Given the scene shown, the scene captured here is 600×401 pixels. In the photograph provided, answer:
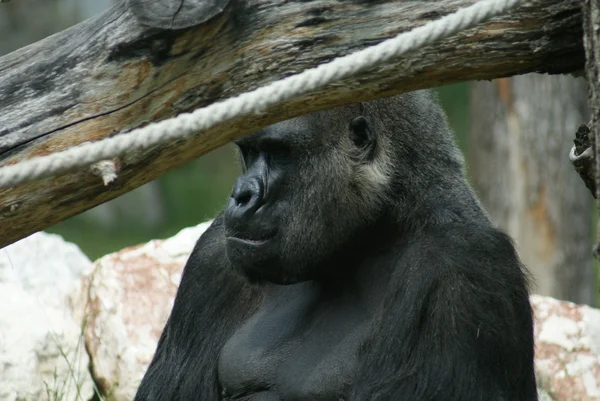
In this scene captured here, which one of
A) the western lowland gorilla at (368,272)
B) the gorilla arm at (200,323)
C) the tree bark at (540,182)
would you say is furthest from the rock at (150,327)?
the tree bark at (540,182)

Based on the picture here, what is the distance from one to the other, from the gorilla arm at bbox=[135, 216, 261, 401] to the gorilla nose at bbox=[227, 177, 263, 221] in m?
0.52

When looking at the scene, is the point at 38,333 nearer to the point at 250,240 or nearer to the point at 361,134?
the point at 250,240

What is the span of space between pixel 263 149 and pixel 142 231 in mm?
8507

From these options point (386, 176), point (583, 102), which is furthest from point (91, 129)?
point (583, 102)

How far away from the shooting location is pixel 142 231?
1156 cm

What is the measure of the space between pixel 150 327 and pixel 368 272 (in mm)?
1940

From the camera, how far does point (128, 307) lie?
5043 millimetres

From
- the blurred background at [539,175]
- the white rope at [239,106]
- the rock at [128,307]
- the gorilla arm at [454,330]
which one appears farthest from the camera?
the blurred background at [539,175]

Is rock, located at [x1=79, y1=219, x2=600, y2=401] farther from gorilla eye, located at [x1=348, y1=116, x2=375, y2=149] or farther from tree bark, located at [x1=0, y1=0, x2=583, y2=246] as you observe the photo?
tree bark, located at [x1=0, y1=0, x2=583, y2=246]

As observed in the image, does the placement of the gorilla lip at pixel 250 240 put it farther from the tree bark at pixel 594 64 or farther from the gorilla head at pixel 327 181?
the tree bark at pixel 594 64

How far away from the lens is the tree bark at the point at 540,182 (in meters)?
6.80

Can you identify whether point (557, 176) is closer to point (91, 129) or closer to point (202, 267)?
point (202, 267)

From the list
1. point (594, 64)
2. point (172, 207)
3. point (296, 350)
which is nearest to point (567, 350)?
point (296, 350)

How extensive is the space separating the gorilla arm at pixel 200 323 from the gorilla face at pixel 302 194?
388mm
